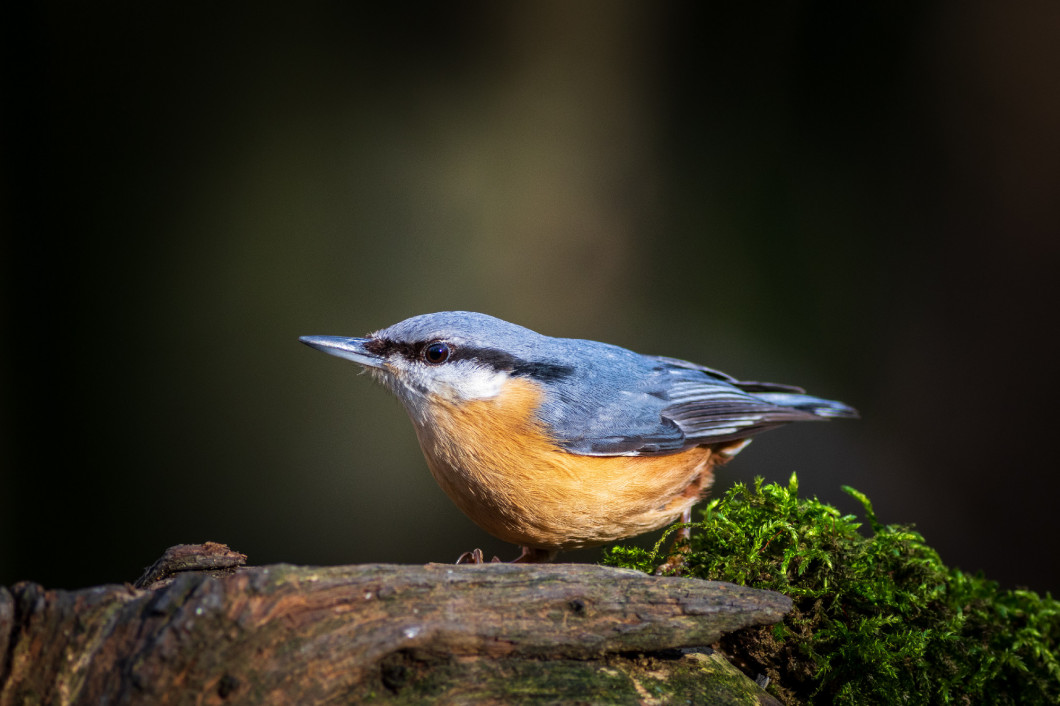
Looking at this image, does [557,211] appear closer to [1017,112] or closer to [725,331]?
[725,331]

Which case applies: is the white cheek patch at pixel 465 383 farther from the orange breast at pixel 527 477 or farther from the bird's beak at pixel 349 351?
the bird's beak at pixel 349 351

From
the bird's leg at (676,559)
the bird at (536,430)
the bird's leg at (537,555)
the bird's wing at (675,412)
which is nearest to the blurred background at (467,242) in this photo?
the bird's wing at (675,412)

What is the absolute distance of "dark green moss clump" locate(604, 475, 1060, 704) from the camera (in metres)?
1.93

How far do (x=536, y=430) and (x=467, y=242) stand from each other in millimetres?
2920

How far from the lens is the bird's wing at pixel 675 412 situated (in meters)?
2.45

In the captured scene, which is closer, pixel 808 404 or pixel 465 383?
pixel 465 383

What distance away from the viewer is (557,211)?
519cm

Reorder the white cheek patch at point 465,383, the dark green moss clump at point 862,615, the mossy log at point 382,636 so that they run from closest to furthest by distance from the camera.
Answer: the mossy log at point 382,636 → the dark green moss clump at point 862,615 → the white cheek patch at point 465,383

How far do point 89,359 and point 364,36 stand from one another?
268cm

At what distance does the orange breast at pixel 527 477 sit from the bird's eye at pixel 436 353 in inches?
5.3

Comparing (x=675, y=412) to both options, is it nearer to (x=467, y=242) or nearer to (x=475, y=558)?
(x=475, y=558)

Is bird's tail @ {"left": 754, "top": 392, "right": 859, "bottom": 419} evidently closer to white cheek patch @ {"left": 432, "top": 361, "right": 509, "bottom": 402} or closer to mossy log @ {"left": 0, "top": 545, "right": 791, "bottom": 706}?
white cheek patch @ {"left": 432, "top": 361, "right": 509, "bottom": 402}

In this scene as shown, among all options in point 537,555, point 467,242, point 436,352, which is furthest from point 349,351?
point 467,242

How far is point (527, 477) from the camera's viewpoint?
2316mm
